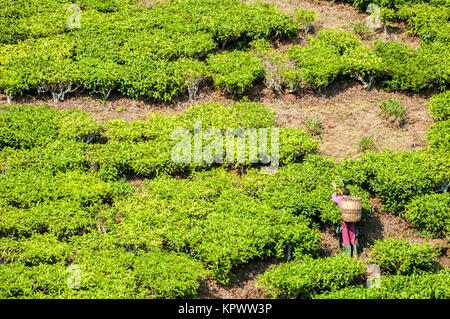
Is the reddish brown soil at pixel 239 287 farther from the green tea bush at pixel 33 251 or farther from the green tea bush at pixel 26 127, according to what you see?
the green tea bush at pixel 26 127

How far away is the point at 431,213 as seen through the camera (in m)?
15.5

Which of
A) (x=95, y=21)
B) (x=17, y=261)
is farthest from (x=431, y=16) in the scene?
(x=17, y=261)

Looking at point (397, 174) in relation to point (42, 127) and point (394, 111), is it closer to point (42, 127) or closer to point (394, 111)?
point (394, 111)

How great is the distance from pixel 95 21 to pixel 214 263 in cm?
1092

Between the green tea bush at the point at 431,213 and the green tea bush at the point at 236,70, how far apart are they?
6.19 metres

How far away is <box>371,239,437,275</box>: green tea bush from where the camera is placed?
47.0 feet

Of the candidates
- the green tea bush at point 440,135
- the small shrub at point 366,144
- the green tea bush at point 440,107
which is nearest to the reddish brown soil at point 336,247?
the small shrub at point 366,144

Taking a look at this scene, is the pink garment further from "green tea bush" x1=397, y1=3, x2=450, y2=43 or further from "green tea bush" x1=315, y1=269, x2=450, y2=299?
"green tea bush" x1=397, y1=3, x2=450, y2=43

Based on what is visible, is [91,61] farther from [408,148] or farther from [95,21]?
[408,148]

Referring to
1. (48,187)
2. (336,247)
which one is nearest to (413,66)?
(336,247)

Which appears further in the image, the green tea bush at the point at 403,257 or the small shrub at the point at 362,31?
the small shrub at the point at 362,31

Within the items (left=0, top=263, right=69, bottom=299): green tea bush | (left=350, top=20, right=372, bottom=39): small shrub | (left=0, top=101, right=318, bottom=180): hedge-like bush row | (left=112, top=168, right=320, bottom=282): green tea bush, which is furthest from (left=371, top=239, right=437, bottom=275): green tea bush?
(left=350, top=20, right=372, bottom=39): small shrub

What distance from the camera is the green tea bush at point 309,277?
13719mm

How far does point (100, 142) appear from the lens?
717 inches
